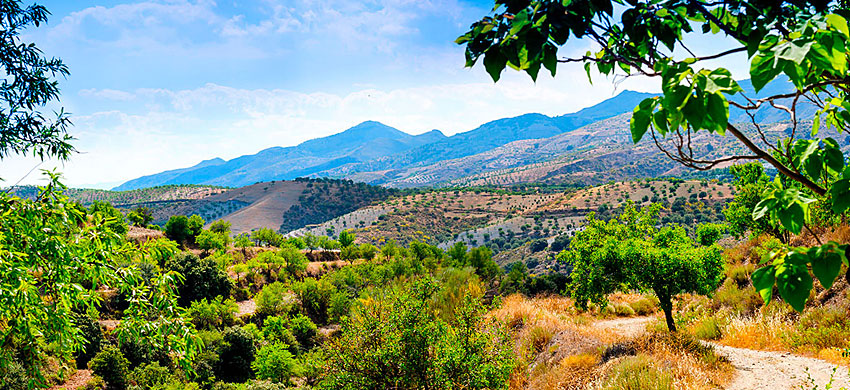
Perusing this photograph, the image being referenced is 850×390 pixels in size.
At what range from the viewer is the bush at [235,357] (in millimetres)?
13758

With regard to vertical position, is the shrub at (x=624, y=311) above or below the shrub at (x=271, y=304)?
below

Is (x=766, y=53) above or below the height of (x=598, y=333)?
above

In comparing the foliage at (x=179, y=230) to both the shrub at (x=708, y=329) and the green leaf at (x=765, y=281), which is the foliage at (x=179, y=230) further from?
the green leaf at (x=765, y=281)

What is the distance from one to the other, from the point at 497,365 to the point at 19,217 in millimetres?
6228

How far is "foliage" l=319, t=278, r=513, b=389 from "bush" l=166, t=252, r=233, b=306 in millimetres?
16785

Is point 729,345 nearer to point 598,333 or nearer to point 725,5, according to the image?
point 598,333

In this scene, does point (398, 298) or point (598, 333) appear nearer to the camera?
point (398, 298)

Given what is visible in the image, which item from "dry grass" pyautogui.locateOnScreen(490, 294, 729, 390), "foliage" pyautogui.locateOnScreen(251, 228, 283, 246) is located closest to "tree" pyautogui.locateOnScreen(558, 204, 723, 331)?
"dry grass" pyautogui.locateOnScreen(490, 294, 729, 390)

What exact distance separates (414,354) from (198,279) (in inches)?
716

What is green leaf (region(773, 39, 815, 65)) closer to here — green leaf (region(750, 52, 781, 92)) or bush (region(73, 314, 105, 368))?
green leaf (region(750, 52, 781, 92))

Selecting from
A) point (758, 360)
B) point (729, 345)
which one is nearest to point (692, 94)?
point (758, 360)

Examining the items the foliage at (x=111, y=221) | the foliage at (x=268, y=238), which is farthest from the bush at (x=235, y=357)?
the foliage at (x=268, y=238)

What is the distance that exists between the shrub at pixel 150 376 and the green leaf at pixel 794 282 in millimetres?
13282

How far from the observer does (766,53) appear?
3.58 feet
